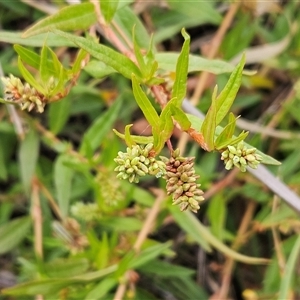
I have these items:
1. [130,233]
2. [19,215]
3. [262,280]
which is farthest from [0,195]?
[262,280]

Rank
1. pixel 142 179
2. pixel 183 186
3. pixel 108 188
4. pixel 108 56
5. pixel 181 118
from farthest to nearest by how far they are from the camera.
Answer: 1. pixel 142 179
2. pixel 108 188
3. pixel 108 56
4. pixel 181 118
5. pixel 183 186

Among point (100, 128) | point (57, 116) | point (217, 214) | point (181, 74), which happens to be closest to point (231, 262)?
point (217, 214)

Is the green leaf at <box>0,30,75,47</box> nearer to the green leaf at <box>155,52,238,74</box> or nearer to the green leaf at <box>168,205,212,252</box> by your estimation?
the green leaf at <box>155,52,238,74</box>

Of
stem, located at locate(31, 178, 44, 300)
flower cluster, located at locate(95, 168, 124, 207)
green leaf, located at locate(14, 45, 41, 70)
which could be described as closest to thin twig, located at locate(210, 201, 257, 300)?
flower cluster, located at locate(95, 168, 124, 207)

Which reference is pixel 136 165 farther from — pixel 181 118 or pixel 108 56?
pixel 108 56

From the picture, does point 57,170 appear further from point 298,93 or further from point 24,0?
point 298,93

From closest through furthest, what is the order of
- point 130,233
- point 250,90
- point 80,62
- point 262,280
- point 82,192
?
point 80,62 → point 130,233 → point 82,192 → point 262,280 → point 250,90
